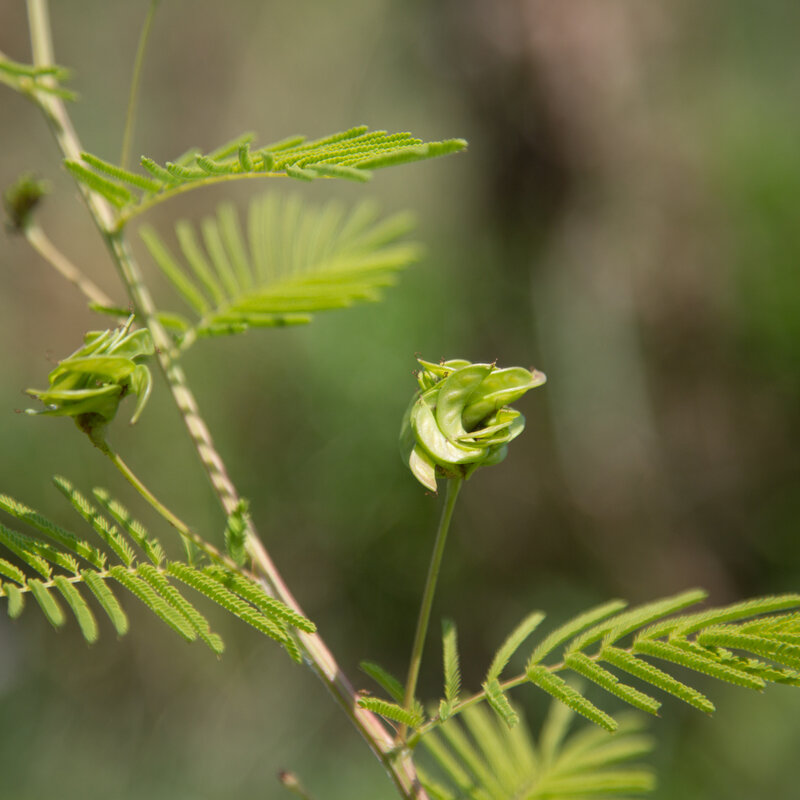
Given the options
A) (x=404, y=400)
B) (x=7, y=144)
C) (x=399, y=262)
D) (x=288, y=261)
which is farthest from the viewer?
(x=7, y=144)

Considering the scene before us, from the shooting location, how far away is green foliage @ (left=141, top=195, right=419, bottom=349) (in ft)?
3.14

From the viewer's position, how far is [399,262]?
1098mm

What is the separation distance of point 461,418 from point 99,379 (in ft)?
Answer: 1.00

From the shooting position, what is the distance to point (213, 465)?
74cm

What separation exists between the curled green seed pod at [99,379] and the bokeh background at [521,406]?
124 inches

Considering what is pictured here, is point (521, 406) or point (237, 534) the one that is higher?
point (237, 534)

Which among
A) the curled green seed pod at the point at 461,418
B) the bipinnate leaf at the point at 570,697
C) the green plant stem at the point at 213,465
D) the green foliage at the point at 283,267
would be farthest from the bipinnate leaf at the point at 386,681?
the green foliage at the point at 283,267

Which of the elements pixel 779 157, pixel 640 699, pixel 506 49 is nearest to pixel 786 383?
pixel 779 157

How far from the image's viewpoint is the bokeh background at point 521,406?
3.92 metres

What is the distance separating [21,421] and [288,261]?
3.28 m

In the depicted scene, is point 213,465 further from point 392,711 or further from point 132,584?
point 392,711

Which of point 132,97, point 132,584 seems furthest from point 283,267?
point 132,584

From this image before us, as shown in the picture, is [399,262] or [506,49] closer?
[399,262]

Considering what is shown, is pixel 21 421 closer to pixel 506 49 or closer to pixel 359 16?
pixel 506 49
